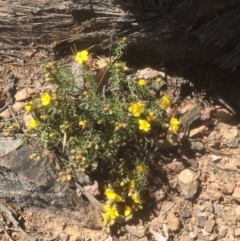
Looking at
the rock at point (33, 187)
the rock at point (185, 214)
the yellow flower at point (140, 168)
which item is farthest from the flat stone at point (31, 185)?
the rock at point (185, 214)

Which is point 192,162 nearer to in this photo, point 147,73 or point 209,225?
point 209,225

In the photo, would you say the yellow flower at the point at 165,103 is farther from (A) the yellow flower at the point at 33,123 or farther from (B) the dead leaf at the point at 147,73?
(A) the yellow flower at the point at 33,123

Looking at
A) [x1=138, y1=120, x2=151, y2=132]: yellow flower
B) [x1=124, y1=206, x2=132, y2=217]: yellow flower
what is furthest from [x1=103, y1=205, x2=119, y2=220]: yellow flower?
[x1=138, y1=120, x2=151, y2=132]: yellow flower

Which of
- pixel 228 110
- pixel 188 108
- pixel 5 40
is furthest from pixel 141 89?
pixel 5 40

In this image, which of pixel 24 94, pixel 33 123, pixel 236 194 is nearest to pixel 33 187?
pixel 33 123

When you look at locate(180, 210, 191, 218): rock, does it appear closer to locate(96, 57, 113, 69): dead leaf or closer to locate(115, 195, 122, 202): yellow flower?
locate(115, 195, 122, 202): yellow flower

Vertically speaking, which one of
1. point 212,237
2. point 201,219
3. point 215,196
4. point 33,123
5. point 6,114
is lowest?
point 212,237
